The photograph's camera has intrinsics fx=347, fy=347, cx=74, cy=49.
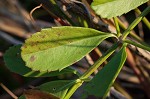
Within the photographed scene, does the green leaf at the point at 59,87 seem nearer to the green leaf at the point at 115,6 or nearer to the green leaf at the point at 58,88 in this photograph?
the green leaf at the point at 58,88

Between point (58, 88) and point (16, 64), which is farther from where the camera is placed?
point (16, 64)

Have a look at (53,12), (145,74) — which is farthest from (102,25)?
(145,74)

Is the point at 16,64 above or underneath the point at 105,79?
above

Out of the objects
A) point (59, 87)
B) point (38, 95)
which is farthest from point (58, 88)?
point (38, 95)

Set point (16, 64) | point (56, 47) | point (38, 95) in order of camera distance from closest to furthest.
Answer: point (38, 95), point (56, 47), point (16, 64)

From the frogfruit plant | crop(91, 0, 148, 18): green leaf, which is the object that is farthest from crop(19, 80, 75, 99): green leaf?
crop(91, 0, 148, 18): green leaf

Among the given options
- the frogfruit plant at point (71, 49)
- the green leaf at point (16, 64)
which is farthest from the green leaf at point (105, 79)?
the green leaf at point (16, 64)

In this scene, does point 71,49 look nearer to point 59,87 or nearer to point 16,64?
point 59,87
